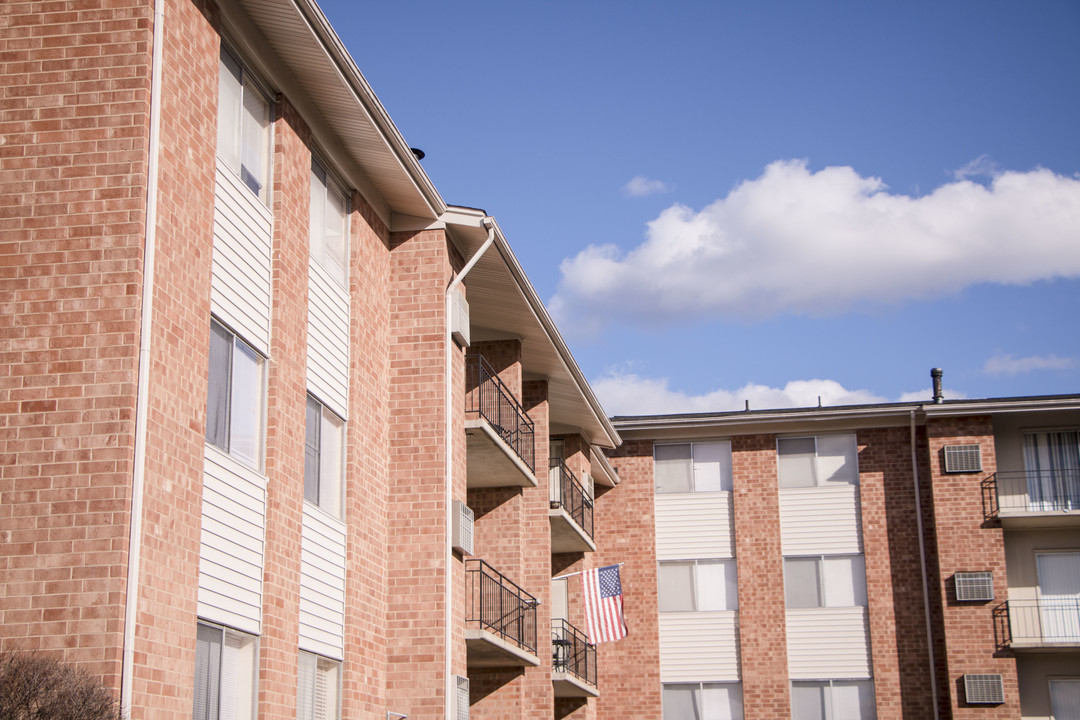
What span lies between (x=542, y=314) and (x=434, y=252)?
480 centimetres

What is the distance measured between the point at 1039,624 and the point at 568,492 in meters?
12.1

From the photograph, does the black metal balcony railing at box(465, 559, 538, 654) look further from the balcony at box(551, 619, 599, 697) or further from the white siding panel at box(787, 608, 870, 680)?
the white siding panel at box(787, 608, 870, 680)

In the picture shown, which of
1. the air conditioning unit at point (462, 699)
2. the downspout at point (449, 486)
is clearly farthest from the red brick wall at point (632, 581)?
the downspout at point (449, 486)

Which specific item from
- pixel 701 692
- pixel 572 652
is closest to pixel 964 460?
pixel 701 692

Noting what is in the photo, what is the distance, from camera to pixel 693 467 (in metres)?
34.4

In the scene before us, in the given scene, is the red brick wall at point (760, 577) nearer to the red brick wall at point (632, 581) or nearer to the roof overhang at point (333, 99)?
the red brick wall at point (632, 581)

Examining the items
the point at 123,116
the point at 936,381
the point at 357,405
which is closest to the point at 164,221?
the point at 123,116

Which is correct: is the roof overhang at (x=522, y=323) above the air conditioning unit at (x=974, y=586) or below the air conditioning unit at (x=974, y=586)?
above

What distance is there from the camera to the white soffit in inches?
583

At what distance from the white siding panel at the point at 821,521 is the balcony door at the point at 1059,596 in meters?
4.57

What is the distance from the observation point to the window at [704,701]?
3241 centimetres

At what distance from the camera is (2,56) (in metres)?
12.5

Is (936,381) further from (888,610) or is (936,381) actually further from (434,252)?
(434,252)

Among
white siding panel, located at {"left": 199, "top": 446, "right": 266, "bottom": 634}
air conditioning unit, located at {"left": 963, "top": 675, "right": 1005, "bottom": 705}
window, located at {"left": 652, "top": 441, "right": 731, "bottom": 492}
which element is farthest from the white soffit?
air conditioning unit, located at {"left": 963, "top": 675, "right": 1005, "bottom": 705}
